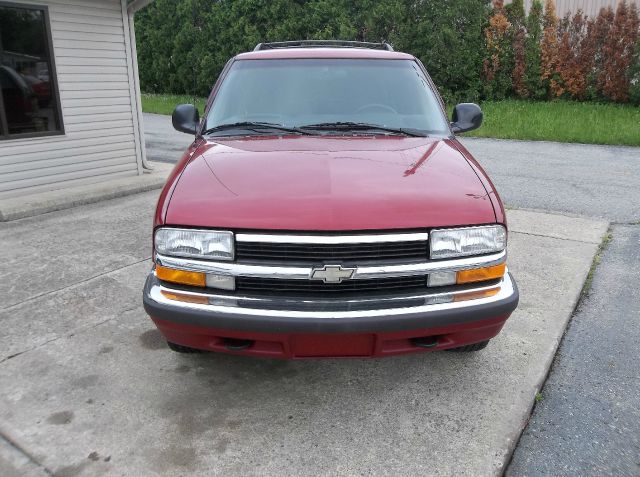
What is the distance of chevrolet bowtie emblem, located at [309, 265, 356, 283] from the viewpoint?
2.46m

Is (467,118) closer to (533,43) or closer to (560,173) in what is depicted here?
(560,173)

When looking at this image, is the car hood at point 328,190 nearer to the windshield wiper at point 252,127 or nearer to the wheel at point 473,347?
the windshield wiper at point 252,127

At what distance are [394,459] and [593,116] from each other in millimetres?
13877

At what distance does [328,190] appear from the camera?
2.59m

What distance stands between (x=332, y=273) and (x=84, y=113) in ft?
21.7

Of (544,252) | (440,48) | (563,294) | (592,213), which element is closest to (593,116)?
(440,48)

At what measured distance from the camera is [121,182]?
26.1 ft

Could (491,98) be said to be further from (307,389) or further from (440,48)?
(307,389)

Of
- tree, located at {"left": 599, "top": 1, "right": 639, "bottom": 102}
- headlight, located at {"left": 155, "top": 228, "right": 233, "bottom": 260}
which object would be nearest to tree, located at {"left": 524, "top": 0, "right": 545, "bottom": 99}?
tree, located at {"left": 599, "top": 1, "right": 639, "bottom": 102}

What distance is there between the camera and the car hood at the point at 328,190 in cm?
247

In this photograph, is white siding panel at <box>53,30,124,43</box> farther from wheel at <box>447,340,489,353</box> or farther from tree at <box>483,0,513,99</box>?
tree at <box>483,0,513,99</box>

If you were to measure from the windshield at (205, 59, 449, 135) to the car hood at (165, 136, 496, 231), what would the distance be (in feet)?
1.78

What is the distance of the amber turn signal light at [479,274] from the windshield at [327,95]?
1.22 m

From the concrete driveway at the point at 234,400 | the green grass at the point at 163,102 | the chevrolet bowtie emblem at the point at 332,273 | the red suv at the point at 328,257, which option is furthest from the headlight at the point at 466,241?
the green grass at the point at 163,102
